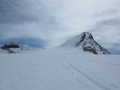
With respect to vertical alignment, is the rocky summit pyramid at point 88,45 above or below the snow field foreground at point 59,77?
above

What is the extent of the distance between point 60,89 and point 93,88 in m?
1.68

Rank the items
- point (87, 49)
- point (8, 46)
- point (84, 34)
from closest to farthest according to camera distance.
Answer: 1. point (87, 49)
2. point (84, 34)
3. point (8, 46)

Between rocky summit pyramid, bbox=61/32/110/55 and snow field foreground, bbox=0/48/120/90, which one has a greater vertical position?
rocky summit pyramid, bbox=61/32/110/55

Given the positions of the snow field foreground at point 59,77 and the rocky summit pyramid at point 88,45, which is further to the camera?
the rocky summit pyramid at point 88,45

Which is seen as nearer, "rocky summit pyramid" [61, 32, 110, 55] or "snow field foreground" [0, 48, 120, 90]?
"snow field foreground" [0, 48, 120, 90]

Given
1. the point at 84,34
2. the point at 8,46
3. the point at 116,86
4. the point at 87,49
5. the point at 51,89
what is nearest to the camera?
the point at 51,89

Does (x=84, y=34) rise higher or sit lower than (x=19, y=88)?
higher

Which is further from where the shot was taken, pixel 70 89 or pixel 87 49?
pixel 87 49

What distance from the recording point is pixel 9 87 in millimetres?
5785

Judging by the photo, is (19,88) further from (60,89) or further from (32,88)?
(60,89)

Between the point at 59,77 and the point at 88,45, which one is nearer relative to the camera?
the point at 59,77

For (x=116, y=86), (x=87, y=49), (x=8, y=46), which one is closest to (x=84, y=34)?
(x=87, y=49)

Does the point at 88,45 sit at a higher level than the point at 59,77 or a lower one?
higher

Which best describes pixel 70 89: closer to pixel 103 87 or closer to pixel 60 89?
pixel 60 89
